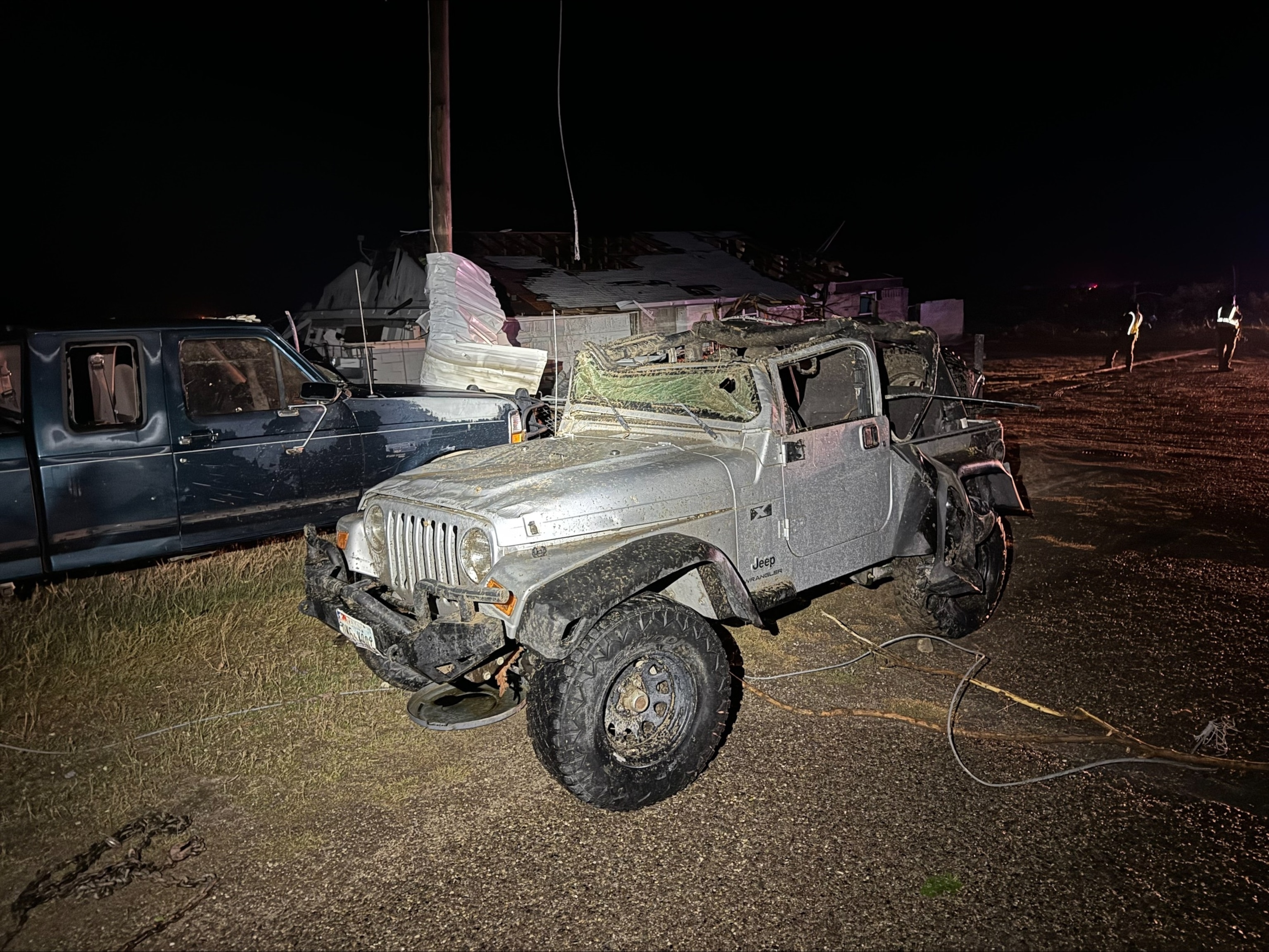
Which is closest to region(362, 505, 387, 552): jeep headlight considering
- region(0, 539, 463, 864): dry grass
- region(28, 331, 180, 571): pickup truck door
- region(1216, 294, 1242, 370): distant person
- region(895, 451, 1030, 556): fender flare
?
region(0, 539, 463, 864): dry grass

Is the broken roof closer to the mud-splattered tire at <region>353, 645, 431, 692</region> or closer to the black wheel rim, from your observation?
the mud-splattered tire at <region>353, 645, 431, 692</region>

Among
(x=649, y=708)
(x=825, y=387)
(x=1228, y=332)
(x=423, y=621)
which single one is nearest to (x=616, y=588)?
(x=649, y=708)

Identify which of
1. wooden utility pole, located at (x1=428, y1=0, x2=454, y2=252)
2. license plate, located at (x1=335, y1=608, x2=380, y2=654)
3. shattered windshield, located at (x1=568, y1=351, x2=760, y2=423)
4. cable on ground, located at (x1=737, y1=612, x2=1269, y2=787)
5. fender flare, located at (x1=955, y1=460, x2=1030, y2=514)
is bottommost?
cable on ground, located at (x1=737, y1=612, x2=1269, y2=787)

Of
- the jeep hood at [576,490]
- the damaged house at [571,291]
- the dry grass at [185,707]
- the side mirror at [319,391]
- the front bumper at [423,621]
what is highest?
the damaged house at [571,291]

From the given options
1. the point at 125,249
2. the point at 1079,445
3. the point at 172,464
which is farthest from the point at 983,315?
the point at 172,464

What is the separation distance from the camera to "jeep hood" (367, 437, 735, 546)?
369cm

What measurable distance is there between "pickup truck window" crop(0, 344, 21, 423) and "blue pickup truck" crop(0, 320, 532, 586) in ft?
0.04

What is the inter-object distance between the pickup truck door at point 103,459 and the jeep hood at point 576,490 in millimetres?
2511

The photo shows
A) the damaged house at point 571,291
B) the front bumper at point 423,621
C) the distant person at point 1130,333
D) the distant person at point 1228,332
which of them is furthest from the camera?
the distant person at point 1130,333

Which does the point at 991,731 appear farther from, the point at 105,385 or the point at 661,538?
the point at 105,385

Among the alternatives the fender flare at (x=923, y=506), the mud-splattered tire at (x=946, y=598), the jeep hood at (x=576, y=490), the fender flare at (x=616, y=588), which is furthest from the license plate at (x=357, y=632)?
the mud-splattered tire at (x=946, y=598)

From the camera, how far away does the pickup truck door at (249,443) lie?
237 inches

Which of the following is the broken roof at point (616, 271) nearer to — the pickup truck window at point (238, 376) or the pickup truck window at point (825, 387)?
the pickup truck window at point (238, 376)

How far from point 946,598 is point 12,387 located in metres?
6.73
